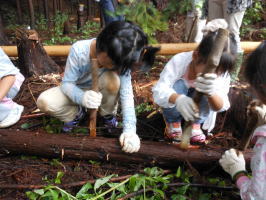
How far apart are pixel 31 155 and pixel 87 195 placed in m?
0.71

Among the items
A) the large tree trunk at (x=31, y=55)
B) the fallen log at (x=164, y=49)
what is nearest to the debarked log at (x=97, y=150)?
the large tree trunk at (x=31, y=55)

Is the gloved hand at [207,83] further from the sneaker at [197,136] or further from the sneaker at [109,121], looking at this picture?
the sneaker at [109,121]

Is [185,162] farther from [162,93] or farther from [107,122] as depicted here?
[107,122]

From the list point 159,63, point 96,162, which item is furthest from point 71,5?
point 96,162

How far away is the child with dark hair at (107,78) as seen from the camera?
1901mm

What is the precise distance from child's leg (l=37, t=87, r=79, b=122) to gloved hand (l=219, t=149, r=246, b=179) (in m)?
1.41

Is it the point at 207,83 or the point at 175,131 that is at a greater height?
the point at 207,83

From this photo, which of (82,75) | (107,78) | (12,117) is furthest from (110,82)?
(12,117)

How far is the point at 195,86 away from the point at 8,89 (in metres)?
1.67

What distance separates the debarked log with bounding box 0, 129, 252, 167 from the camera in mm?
2207

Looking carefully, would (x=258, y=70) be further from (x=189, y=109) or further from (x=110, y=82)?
(x=110, y=82)

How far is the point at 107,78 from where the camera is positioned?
240cm

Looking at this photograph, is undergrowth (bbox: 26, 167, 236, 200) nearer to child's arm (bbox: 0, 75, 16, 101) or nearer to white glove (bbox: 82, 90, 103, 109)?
white glove (bbox: 82, 90, 103, 109)

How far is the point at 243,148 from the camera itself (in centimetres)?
220
